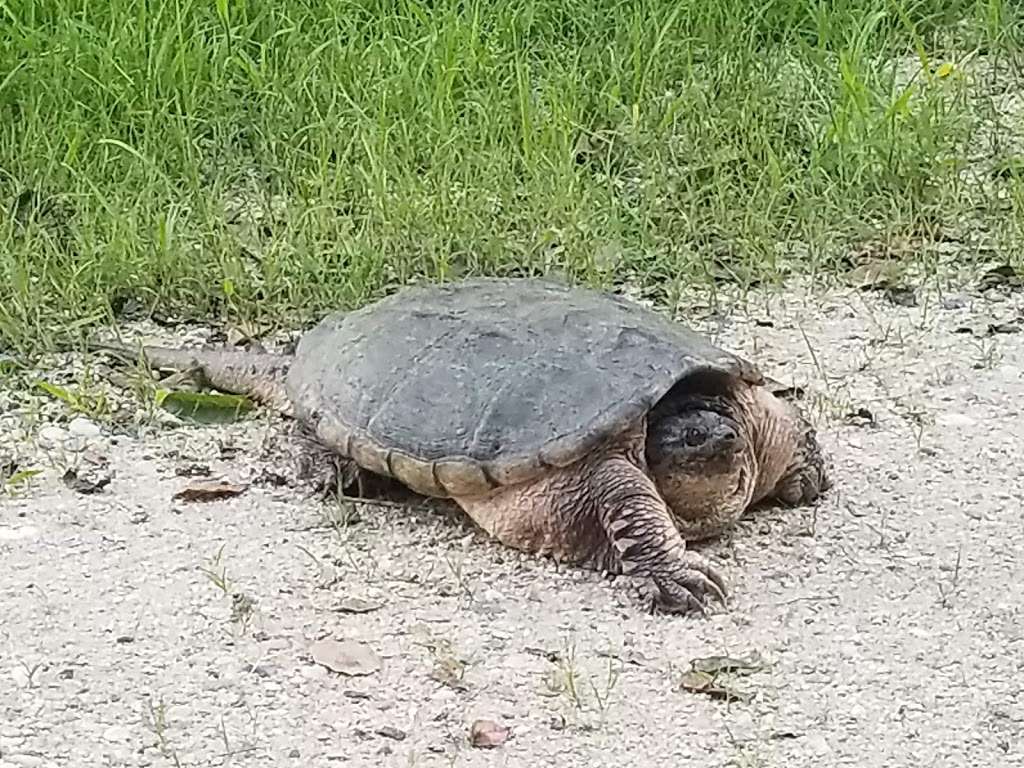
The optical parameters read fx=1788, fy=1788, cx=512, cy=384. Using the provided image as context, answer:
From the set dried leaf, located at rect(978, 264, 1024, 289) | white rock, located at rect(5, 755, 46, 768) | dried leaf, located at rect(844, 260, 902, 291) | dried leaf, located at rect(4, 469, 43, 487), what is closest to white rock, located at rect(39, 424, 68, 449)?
dried leaf, located at rect(4, 469, 43, 487)

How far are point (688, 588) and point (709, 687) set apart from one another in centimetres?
29

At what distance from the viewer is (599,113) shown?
521 centimetres

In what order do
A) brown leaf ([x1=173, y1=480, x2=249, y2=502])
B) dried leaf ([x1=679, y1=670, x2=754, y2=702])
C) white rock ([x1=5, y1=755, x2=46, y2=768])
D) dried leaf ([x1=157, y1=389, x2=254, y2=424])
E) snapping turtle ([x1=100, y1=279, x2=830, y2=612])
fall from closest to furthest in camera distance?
white rock ([x1=5, y1=755, x2=46, y2=768]), dried leaf ([x1=679, y1=670, x2=754, y2=702]), snapping turtle ([x1=100, y1=279, x2=830, y2=612]), brown leaf ([x1=173, y1=480, x2=249, y2=502]), dried leaf ([x1=157, y1=389, x2=254, y2=424])

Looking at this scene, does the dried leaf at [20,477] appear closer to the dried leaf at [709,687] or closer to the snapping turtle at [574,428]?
the snapping turtle at [574,428]

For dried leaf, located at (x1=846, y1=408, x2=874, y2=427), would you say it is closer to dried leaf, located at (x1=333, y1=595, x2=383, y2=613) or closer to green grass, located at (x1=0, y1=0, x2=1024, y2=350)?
green grass, located at (x1=0, y1=0, x2=1024, y2=350)

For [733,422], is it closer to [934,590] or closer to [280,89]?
[934,590]

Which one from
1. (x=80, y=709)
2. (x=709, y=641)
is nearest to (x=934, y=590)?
(x=709, y=641)

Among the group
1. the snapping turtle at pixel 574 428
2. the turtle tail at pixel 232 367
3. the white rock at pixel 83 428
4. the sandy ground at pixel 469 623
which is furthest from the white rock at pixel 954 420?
the white rock at pixel 83 428

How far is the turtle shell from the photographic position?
299 cm

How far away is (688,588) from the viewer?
287cm

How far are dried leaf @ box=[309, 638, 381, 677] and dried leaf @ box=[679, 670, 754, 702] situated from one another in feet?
1.53

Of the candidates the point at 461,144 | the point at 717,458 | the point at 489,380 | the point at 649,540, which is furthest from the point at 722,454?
the point at 461,144

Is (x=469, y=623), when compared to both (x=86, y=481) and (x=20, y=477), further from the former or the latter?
(x=20, y=477)

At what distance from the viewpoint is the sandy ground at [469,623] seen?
2.50 meters
